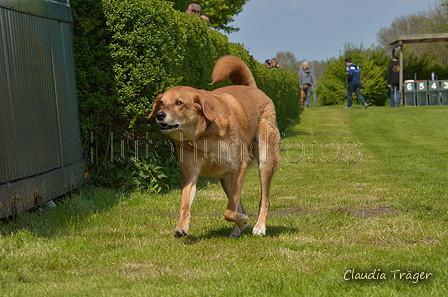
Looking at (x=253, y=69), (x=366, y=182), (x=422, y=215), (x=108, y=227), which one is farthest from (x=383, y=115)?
(x=108, y=227)

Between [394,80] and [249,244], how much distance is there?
24057 millimetres

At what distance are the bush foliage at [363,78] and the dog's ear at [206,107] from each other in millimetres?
26962

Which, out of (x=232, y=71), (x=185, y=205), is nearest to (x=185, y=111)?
(x=185, y=205)

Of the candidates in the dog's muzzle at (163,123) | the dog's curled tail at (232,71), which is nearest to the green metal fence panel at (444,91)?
the dog's curled tail at (232,71)

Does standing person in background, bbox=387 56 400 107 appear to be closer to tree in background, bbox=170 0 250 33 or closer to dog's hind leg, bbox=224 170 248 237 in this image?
tree in background, bbox=170 0 250 33

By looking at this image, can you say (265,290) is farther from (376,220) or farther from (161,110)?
(376,220)

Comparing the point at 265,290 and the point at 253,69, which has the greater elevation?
the point at 253,69

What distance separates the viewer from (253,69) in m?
13.7

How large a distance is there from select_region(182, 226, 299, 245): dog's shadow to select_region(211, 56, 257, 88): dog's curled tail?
1499 millimetres

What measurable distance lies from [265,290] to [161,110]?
6.33 feet

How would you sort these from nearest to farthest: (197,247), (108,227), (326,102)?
(197,247) → (108,227) → (326,102)

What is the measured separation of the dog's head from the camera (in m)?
4.87

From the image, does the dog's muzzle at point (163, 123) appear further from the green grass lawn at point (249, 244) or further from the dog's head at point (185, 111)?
the green grass lawn at point (249, 244)

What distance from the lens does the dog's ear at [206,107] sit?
195 inches
